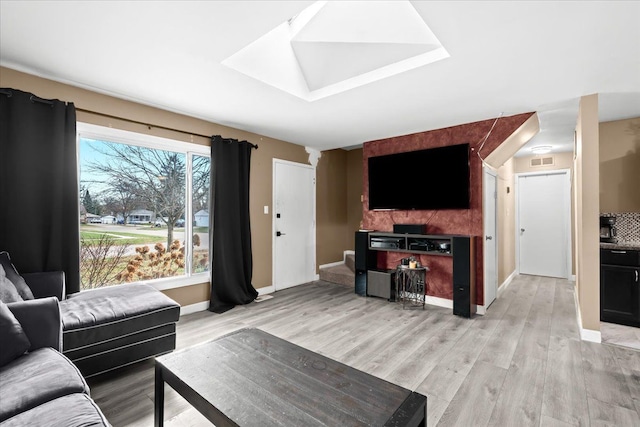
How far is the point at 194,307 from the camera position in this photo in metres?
3.67

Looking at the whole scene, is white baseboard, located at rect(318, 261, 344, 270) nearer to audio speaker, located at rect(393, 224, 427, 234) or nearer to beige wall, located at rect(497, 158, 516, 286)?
audio speaker, located at rect(393, 224, 427, 234)

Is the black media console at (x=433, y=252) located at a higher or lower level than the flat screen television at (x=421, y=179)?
lower

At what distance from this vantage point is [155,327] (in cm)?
238

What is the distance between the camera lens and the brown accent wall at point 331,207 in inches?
219

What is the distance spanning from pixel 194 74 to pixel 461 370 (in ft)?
10.6

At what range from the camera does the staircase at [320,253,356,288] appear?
→ 496 cm

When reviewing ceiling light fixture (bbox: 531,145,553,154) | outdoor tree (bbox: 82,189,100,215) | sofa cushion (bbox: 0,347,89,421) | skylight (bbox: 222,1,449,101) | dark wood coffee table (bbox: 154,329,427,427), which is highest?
skylight (bbox: 222,1,449,101)

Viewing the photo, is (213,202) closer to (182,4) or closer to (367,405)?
(182,4)

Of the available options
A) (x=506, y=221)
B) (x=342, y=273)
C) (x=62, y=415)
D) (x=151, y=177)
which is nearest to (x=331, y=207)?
(x=342, y=273)

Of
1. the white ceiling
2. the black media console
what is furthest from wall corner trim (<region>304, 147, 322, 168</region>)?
the black media console

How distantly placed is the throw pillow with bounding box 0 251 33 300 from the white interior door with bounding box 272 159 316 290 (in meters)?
2.86

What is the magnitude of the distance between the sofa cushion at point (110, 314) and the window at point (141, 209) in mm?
573

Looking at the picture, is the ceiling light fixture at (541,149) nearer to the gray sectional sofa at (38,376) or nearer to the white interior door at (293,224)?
the white interior door at (293,224)

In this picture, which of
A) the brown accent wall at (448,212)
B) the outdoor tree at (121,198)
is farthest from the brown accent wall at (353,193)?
the outdoor tree at (121,198)
